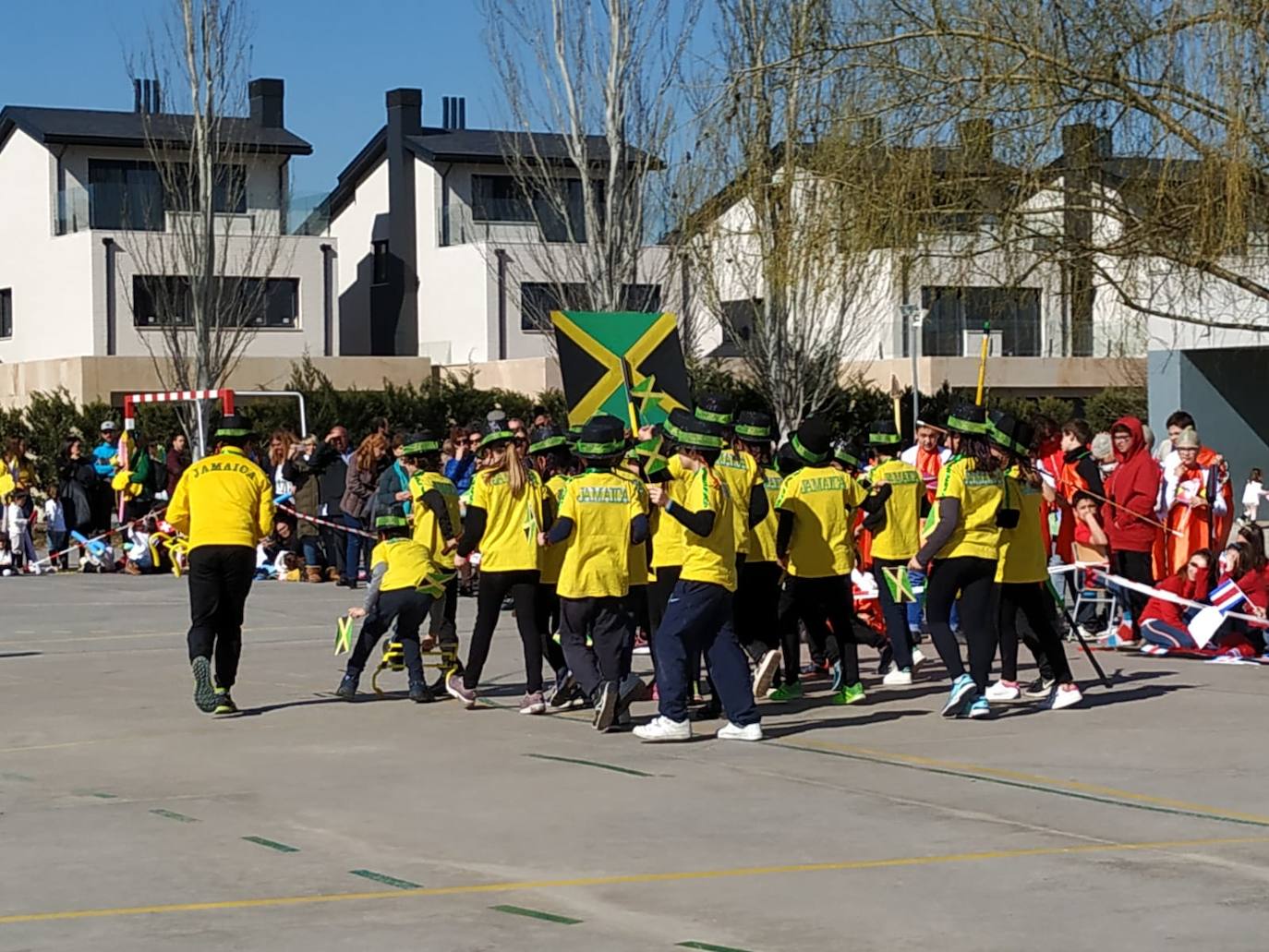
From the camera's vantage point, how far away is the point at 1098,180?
1591 centimetres

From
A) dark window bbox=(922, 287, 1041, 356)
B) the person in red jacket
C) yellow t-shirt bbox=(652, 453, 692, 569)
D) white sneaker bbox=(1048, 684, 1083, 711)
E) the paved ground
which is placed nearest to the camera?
the paved ground

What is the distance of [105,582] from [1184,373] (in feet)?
53.2

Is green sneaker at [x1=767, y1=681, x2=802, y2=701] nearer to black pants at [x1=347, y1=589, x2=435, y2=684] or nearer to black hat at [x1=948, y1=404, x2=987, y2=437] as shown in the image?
black hat at [x1=948, y1=404, x2=987, y2=437]

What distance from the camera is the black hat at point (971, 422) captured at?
11.5 metres

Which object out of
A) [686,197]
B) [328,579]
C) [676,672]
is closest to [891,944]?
[676,672]

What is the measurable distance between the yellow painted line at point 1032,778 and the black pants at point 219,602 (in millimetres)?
3516

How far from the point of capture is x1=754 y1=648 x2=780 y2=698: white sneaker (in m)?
12.3

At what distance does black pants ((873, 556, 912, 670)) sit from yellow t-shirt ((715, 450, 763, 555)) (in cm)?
173

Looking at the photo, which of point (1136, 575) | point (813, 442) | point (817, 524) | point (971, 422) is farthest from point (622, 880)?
point (1136, 575)

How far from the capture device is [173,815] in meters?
8.80

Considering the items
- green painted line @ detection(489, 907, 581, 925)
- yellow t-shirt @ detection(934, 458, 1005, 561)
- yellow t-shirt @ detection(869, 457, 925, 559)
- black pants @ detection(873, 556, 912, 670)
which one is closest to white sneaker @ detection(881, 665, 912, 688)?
black pants @ detection(873, 556, 912, 670)

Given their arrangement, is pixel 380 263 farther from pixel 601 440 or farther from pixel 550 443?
pixel 601 440

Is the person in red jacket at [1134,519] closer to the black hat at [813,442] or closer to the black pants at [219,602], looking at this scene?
the black hat at [813,442]

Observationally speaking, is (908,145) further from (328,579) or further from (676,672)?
(328,579)
